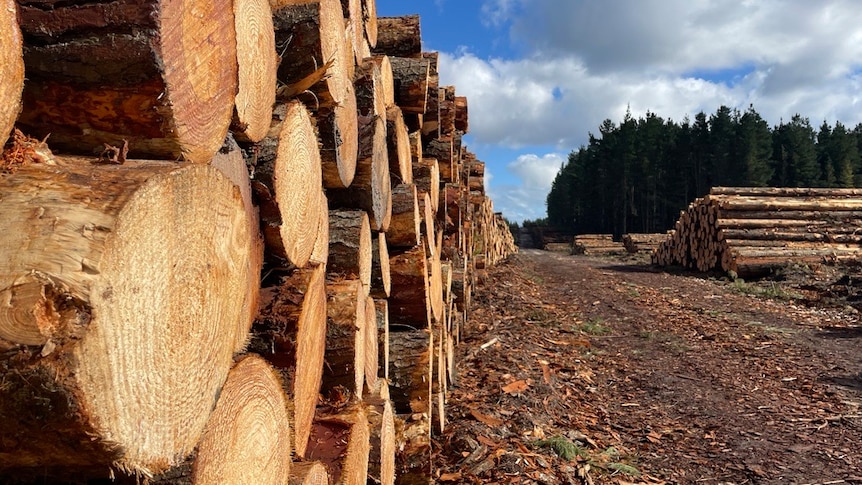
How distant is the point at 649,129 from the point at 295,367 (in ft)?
186

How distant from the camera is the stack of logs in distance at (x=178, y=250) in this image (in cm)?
92

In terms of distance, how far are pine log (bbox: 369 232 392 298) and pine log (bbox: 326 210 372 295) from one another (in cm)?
35

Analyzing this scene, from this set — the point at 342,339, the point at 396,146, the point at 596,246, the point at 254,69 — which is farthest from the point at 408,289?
the point at 596,246

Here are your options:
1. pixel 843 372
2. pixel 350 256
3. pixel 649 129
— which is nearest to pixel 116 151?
pixel 350 256

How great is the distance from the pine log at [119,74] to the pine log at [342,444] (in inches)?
50.9

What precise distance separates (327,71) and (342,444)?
1.37 metres

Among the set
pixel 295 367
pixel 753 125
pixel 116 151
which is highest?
pixel 753 125

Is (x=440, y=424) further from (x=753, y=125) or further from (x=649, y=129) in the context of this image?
(x=649, y=129)

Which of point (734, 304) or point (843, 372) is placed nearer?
point (843, 372)

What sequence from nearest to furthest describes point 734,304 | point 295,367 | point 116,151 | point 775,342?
point 116,151
point 295,367
point 775,342
point 734,304

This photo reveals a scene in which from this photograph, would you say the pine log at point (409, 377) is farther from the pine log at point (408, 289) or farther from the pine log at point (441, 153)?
the pine log at point (441, 153)

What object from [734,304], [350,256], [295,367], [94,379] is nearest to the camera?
[94,379]

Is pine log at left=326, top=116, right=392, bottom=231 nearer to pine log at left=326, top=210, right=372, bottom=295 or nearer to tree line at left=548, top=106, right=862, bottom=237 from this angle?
pine log at left=326, top=210, right=372, bottom=295

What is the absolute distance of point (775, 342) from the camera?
8.20 meters
